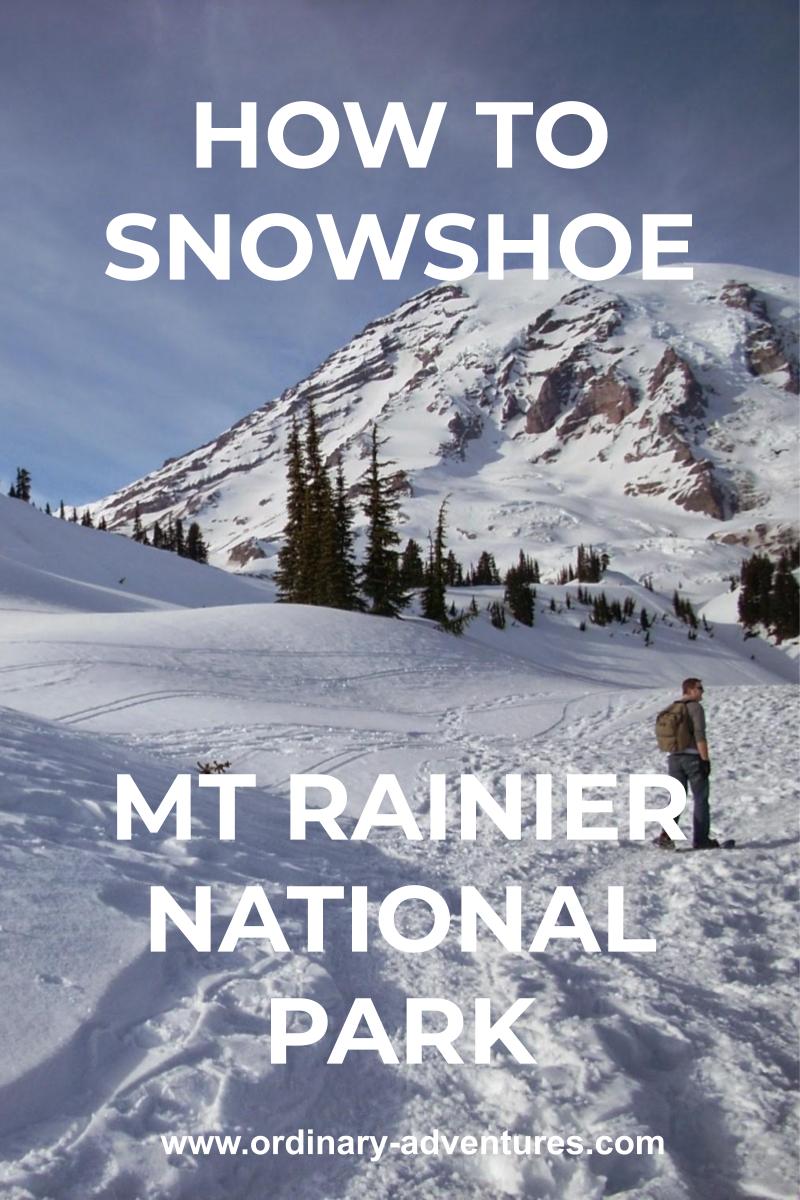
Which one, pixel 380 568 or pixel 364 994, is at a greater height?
pixel 380 568

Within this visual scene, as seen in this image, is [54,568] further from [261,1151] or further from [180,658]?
[261,1151]

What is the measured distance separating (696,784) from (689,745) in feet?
1.66

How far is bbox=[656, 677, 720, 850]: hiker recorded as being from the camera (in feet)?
27.4

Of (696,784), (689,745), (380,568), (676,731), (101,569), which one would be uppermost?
(101,569)

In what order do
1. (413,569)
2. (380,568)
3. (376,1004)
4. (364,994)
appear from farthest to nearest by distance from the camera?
(413,569) → (380,568) → (364,994) → (376,1004)

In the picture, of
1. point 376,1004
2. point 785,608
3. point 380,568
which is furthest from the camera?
point 785,608

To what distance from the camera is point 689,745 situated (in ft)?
28.5

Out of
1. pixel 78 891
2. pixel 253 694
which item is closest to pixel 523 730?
pixel 253 694

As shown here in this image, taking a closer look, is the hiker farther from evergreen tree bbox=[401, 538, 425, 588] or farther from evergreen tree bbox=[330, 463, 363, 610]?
evergreen tree bbox=[401, 538, 425, 588]

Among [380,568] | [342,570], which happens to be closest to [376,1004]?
[342,570]

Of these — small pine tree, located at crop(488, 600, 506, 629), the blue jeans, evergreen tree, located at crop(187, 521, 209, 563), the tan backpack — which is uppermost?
evergreen tree, located at crop(187, 521, 209, 563)

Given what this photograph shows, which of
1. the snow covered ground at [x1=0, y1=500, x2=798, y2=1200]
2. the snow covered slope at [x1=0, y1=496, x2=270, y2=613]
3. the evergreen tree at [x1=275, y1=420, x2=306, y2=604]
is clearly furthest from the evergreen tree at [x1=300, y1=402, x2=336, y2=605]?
the snow covered ground at [x1=0, y1=500, x2=798, y2=1200]

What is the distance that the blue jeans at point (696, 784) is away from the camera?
816cm

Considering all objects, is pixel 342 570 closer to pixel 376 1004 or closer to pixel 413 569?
pixel 413 569
